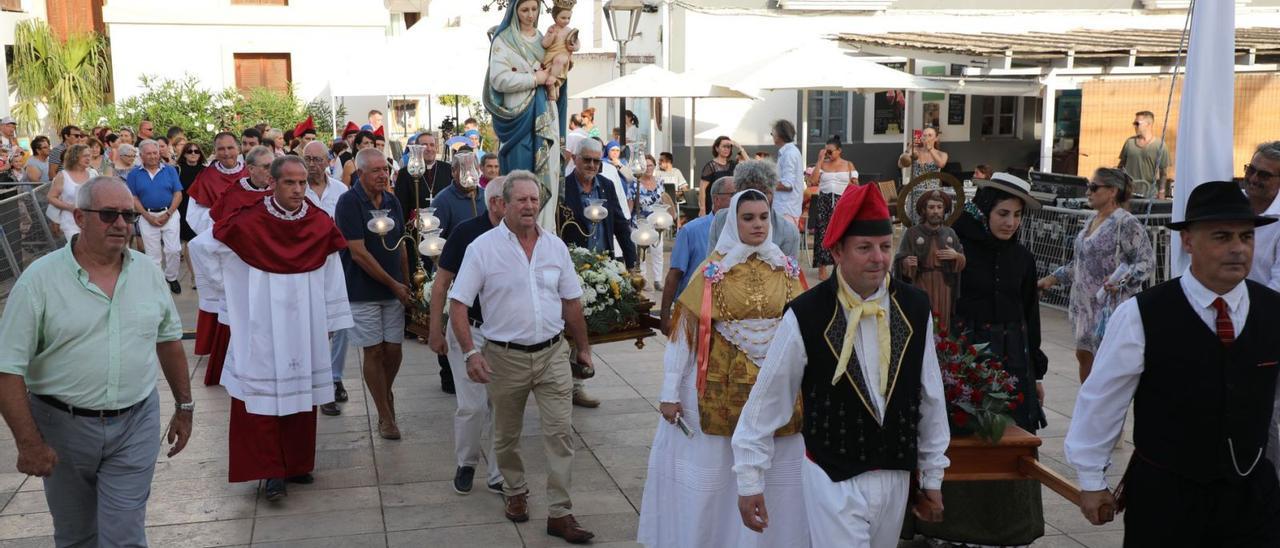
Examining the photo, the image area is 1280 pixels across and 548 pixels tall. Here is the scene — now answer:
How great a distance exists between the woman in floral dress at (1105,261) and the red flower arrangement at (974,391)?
7.05 ft

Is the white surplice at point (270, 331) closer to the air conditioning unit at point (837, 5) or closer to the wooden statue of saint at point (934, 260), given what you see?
the wooden statue of saint at point (934, 260)

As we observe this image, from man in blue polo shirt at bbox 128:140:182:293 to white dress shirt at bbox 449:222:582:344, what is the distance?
30.7 ft

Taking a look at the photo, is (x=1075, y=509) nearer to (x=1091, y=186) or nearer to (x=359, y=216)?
(x=1091, y=186)

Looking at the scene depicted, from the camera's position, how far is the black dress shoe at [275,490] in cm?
671

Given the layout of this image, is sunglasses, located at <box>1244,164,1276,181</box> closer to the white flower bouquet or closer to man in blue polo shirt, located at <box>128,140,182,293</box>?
the white flower bouquet

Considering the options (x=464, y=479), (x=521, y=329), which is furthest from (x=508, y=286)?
(x=464, y=479)

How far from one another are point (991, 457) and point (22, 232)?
1287 centimetres

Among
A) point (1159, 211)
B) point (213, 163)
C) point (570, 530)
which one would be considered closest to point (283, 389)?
point (570, 530)

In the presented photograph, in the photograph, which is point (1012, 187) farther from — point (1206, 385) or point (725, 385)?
point (1206, 385)

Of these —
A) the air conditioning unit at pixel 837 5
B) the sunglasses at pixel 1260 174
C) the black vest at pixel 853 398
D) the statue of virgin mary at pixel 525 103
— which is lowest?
the black vest at pixel 853 398

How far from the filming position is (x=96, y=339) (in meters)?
4.57

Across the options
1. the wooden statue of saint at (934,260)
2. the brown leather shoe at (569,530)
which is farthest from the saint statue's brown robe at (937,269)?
the brown leather shoe at (569,530)

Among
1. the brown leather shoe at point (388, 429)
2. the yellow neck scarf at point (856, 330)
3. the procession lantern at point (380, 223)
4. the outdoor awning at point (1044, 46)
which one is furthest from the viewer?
the outdoor awning at point (1044, 46)

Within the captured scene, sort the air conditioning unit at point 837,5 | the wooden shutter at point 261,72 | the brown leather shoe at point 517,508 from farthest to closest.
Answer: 1. the wooden shutter at point 261,72
2. the air conditioning unit at point 837,5
3. the brown leather shoe at point 517,508
